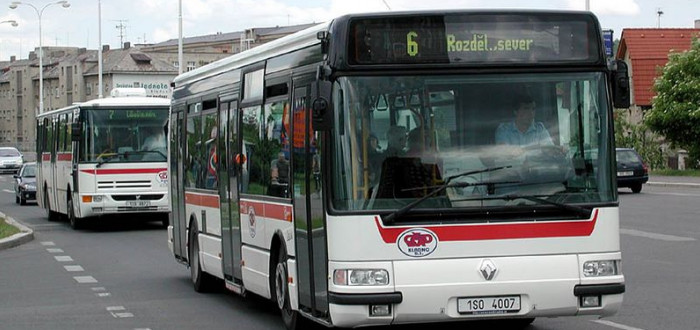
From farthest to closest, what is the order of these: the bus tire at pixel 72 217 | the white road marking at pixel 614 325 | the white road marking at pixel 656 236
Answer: the bus tire at pixel 72 217
the white road marking at pixel 656 236
the white road marking at pixel 614 325

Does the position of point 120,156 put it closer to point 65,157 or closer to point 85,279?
point 65,157

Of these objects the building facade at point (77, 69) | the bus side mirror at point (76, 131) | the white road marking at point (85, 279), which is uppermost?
the building facade at point (77, 69)

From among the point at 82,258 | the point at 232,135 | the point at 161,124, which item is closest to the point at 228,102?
the point at 232,135

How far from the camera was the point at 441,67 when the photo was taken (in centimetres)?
1038

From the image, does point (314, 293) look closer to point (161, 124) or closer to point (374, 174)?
point (374, 174)

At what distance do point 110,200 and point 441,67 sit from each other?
20.5m

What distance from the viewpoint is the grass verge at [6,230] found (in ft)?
88.0

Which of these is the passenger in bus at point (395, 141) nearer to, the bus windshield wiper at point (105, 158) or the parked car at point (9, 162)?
the bus windshield wiper at point (105, 158)

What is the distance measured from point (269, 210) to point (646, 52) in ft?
258

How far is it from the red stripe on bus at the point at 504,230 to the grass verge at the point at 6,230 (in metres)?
17.1

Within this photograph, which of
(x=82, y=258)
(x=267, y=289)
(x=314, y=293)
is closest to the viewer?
(x=314, y=293)

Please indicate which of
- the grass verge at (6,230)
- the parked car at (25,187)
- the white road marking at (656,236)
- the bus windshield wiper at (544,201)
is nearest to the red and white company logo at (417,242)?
the bus windshield wiper at (544,201)

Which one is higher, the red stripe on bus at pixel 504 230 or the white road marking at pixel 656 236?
the red stripe on bus at pixel 504 230

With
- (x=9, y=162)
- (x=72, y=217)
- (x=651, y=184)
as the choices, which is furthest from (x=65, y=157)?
(x=9, y=162)
